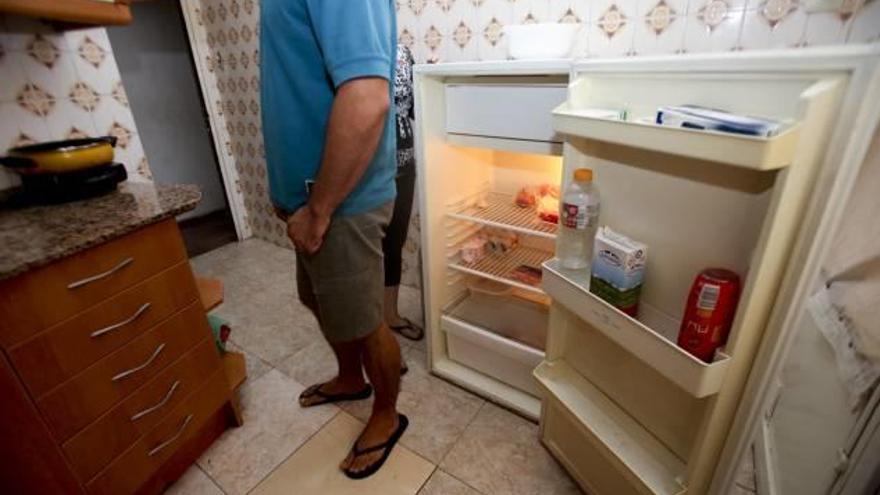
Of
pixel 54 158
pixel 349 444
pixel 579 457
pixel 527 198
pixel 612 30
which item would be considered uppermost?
pixel 612 30

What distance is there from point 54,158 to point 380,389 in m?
1.12

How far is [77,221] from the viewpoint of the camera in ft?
3.33

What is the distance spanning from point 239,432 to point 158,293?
2.11 ft

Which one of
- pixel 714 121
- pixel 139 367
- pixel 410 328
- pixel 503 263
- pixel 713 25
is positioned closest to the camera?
pixel 714 121

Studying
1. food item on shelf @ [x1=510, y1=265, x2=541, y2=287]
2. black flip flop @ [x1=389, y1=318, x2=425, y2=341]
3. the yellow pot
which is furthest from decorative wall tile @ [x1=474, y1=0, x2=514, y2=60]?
the yellow pot

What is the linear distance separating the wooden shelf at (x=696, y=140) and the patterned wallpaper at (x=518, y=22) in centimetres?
63

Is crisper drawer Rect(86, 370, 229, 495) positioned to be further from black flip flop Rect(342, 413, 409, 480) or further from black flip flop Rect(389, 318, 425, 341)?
black flip flop Rect(389, 318, 425, 341)

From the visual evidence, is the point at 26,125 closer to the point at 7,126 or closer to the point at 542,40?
the point at 7,126

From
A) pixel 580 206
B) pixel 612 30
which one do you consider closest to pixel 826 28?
pixel 612 30

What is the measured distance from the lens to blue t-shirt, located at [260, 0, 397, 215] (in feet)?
2.78

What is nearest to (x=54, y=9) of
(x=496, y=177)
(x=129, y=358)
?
(x=129, y=358)

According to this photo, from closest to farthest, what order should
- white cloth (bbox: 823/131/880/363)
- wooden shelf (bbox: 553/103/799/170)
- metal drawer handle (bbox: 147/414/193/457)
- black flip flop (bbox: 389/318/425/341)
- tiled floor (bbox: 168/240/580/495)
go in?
wooden shelf (bbox: 553/103/799/170), white cloth (bbox: 823/131/880/363), metal drawer handle (bbox: 147/414/193/457), tiled floor (bbox: 168/240/580/495), black flip flop (bbox: 389/318/425/341)

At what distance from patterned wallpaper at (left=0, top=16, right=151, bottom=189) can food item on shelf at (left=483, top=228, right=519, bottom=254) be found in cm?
140

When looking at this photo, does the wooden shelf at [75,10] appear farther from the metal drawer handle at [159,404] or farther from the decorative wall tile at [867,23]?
the decorative wall tile at [867,23]
